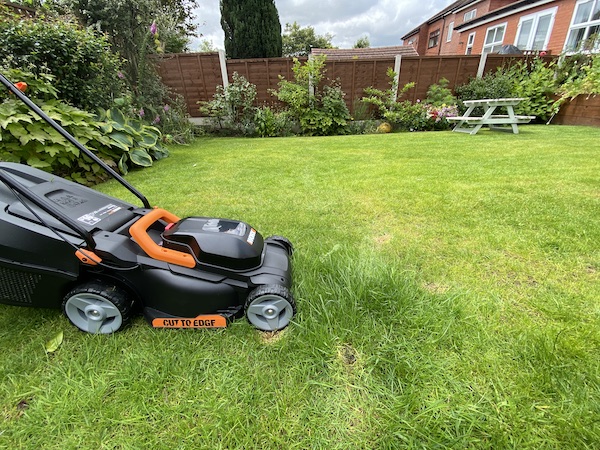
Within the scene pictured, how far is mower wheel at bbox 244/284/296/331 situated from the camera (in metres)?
1.37

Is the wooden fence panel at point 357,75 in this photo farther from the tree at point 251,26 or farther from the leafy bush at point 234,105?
the tree at point 251,26

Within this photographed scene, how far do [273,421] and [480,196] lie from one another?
293 cm

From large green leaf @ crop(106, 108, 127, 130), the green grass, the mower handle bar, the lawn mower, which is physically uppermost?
the mower handle bar

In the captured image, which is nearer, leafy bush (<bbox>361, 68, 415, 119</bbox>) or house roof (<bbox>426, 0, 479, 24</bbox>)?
leafy bush (<bbox>361, 68, 415, 119</bbox>)

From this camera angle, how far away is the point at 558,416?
1023 mm

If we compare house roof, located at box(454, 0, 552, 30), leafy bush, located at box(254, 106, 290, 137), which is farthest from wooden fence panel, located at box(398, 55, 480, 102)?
house roof, located at box(454, 0, 552, 30)

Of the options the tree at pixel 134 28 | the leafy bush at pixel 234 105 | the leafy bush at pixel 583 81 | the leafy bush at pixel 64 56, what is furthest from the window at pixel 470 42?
the leafy bush at pixel 64 56

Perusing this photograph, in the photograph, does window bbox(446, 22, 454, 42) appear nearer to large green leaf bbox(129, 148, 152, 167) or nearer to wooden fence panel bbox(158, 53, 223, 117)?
wooden fence panel bbox(158, 53, 223, 117)

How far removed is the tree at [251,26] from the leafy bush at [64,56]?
376 inches

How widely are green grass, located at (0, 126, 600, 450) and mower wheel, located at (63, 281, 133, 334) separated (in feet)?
0.22

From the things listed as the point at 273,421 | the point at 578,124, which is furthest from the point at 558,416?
the point at 578,124

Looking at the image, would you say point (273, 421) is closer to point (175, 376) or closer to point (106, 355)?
point (175, 376)

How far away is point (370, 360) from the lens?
1.28 m

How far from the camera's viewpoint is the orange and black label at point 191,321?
1.41 m
